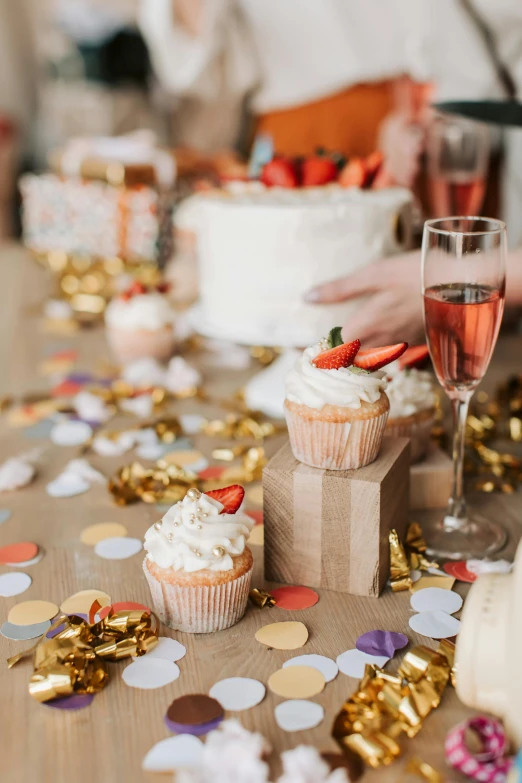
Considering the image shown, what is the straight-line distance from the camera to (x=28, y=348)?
5.69 ft

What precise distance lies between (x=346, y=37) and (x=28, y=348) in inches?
55.8

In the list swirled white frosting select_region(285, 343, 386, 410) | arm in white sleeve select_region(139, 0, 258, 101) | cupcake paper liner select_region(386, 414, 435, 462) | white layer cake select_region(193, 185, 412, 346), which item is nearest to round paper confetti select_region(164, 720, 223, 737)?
swirled white frosting select_region(285, 343, 386, 410)

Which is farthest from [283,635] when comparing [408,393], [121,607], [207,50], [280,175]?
[207,50]

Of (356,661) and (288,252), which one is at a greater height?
(288,252)

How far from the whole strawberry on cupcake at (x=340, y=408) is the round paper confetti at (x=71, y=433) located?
1.60ft

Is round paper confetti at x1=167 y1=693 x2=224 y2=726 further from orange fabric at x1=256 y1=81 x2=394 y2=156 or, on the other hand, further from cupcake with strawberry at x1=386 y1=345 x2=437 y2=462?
orange fabric at x1=256 y1=81 x2=394 y2=156

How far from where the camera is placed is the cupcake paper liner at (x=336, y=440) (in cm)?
84

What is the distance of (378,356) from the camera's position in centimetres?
86

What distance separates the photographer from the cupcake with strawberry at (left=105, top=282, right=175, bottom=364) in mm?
1595

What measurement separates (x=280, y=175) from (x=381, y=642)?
2.99 feet

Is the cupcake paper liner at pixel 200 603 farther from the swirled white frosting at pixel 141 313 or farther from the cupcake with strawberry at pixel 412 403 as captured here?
the swirled white frosting at pixel 141 313

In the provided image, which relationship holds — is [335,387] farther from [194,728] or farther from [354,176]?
[354,176]

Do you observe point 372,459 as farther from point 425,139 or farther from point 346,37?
point 346,37

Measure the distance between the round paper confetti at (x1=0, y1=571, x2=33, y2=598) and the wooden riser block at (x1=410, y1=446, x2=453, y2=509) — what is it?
475 mm
